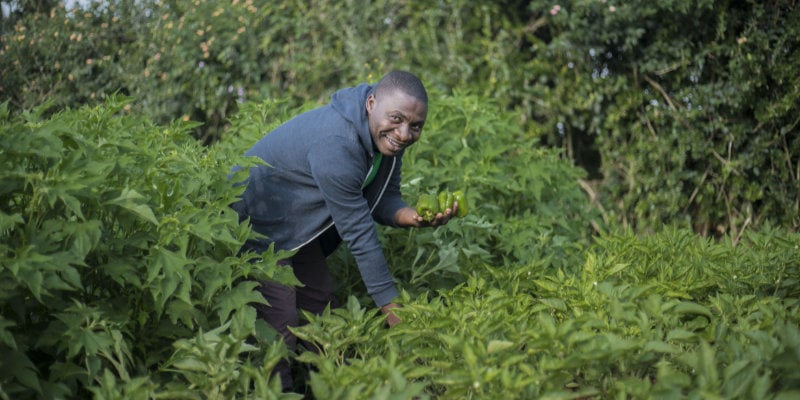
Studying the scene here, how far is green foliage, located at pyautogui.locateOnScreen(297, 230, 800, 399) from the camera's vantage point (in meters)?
2.34

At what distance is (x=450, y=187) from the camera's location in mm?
4582

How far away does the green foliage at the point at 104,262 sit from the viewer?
2.47m

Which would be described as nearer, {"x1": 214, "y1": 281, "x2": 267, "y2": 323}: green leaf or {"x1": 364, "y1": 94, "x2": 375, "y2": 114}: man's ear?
{"x1": 214, "y1": 281, "x2": 267, "y2": 323}: green leaf

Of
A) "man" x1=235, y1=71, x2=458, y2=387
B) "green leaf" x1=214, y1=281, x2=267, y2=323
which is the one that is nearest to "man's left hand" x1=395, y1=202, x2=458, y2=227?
"man" x1=235, y1=71, x2=458, y2=387

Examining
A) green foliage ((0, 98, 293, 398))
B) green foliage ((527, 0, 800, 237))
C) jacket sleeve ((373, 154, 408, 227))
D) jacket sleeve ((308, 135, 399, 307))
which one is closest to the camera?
green foliage ((0, 98, 293, 398))

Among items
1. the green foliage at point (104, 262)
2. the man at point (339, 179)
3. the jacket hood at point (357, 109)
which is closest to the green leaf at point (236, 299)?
the green foliage at point (104, 262)

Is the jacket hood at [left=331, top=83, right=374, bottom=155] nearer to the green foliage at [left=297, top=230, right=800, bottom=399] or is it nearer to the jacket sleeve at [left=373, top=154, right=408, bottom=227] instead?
the jacket sleeve at [left=373, top=154, right=408, bottom=227]

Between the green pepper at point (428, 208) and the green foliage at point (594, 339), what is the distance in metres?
0.37

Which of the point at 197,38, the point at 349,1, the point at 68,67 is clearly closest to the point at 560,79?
the point at 349,1

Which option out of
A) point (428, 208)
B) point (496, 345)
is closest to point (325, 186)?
point (428, 208)

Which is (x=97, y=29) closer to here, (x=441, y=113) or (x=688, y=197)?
(x=441, y=113)

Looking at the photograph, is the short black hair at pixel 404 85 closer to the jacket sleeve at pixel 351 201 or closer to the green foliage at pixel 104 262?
the jacket sleeve at pixel 351 201

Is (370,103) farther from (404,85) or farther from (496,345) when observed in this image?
(496,345)

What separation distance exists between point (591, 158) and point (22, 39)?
16.1 ft
